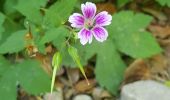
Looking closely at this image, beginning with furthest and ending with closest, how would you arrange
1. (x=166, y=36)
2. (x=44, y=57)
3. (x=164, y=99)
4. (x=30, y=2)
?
(x=166, y=36)
(x=44, y=57)
(x=164, y=99)
(x=30, y=2)

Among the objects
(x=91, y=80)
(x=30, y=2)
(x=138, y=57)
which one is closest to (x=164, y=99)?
(x=138, y=57)

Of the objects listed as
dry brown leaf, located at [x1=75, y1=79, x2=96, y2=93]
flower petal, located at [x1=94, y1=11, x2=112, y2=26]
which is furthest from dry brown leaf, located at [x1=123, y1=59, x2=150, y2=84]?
flower petal, located at [x1=94, y1=11, x2=112, y2=26]

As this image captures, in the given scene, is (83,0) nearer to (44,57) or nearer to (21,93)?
(44,57)

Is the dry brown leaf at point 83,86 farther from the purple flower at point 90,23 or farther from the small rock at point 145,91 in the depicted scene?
the purple flower at point 90,23

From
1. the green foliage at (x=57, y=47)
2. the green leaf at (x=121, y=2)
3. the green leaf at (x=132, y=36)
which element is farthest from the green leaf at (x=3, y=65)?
the green leaf at (x=121, y=2)

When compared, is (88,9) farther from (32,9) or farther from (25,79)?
(25,79)

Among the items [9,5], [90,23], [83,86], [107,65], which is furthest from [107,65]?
[90,23]
